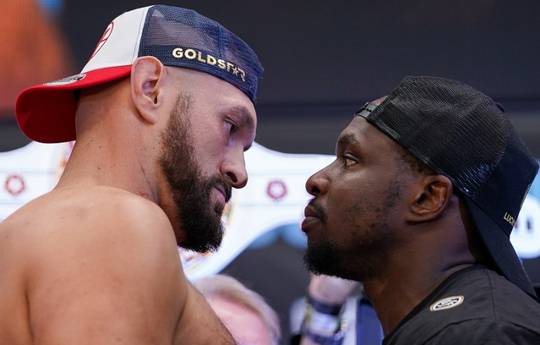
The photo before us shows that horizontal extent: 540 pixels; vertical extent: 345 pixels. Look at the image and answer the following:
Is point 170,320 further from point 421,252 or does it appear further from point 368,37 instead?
point 368,37

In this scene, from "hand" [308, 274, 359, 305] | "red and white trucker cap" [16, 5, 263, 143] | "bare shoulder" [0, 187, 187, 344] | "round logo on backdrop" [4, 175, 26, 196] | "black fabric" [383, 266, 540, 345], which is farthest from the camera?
"round logo on backdrop" [4, 175, 26, 196]

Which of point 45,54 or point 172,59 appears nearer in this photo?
point 172,59

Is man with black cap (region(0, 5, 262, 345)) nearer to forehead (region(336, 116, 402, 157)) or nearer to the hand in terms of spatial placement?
forehead (region(336, 116, 402, 157))

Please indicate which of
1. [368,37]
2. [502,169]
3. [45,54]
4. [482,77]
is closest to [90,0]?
[45,54]

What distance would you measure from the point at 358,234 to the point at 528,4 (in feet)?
5.08

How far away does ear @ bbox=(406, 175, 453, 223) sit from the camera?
1.76 m

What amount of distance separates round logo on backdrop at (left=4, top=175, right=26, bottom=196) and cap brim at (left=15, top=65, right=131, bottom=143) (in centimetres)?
100

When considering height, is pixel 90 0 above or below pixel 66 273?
below

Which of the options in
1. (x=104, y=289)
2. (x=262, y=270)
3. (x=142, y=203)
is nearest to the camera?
(x=104, y=289)

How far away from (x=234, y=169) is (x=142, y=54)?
25 cm

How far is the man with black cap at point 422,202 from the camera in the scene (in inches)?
69.1

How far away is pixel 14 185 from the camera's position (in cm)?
285

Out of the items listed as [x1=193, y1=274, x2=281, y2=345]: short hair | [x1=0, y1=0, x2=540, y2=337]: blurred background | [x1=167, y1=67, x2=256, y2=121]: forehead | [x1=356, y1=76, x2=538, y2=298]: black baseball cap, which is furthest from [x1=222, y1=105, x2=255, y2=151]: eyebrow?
[x1=0, y1=0, x2=540, y2=337]: blurred background

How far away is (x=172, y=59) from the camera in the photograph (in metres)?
1.71
